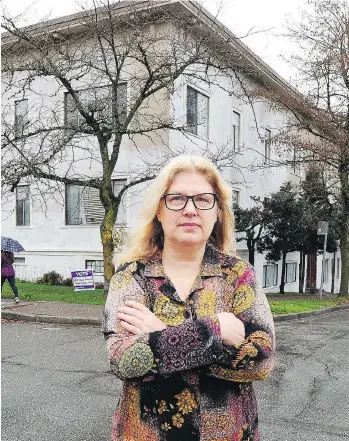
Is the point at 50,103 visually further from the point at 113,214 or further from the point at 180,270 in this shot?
the point at 180,270

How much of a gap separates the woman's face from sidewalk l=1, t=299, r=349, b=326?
876 cm

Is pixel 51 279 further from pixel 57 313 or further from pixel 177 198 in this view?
pixel 177 198

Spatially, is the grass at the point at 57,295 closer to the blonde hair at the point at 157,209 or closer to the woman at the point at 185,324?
the blonde hair at the point at 157,209

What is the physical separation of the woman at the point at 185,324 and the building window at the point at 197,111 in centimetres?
1611

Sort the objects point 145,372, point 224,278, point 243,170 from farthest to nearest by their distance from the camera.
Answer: point 243,170
point 224,278
point 145,372

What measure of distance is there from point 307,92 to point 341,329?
414 inches

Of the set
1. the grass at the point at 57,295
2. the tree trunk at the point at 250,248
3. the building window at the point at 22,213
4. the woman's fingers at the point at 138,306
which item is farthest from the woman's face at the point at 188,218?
the building window at the point at 22,213

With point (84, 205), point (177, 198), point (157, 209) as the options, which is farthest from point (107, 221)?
point (177, 198)

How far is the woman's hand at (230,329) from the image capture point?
1779mm

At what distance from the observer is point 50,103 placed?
18500 mm

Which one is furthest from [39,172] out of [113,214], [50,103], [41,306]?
[50,103]

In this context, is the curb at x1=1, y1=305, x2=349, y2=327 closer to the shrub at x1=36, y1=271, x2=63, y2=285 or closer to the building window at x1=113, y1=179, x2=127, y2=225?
the building window at x1=113, y1=179, x2=127, y2=225

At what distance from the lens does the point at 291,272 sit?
89.2 feet

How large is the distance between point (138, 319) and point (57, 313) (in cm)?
1005
